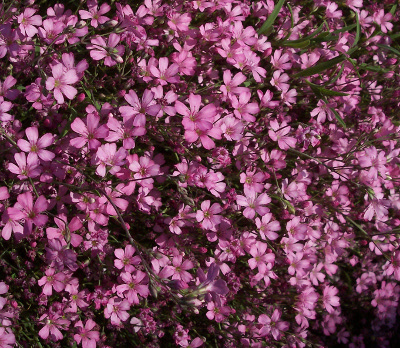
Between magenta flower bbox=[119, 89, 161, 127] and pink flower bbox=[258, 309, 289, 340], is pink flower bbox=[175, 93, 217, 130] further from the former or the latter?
pink flower bbox=[258, 309, 289, 340]

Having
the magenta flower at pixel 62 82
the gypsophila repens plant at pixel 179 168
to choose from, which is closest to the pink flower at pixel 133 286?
the gypsophila repens plant at pixel 179 168

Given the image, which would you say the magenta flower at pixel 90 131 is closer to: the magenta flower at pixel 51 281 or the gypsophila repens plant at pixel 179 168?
the gypsophila repens plant at pixel 179 168

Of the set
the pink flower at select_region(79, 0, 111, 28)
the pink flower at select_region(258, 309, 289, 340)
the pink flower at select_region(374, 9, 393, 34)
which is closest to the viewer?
the pink flower at select_region(79, 0, 111, 28)

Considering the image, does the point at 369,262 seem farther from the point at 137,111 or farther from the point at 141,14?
the point at 141,14

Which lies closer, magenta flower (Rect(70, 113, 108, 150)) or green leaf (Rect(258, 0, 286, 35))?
magenta flower (Rect(70, 113, 108, 150))

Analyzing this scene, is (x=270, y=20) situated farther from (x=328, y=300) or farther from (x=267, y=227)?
(x=328, y=300)

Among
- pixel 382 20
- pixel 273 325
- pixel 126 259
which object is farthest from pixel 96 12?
pixel 273 325

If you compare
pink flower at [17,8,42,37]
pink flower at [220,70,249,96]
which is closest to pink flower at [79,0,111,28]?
pink flower at [17,8,42,37]

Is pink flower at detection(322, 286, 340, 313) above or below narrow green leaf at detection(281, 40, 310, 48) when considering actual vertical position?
below
